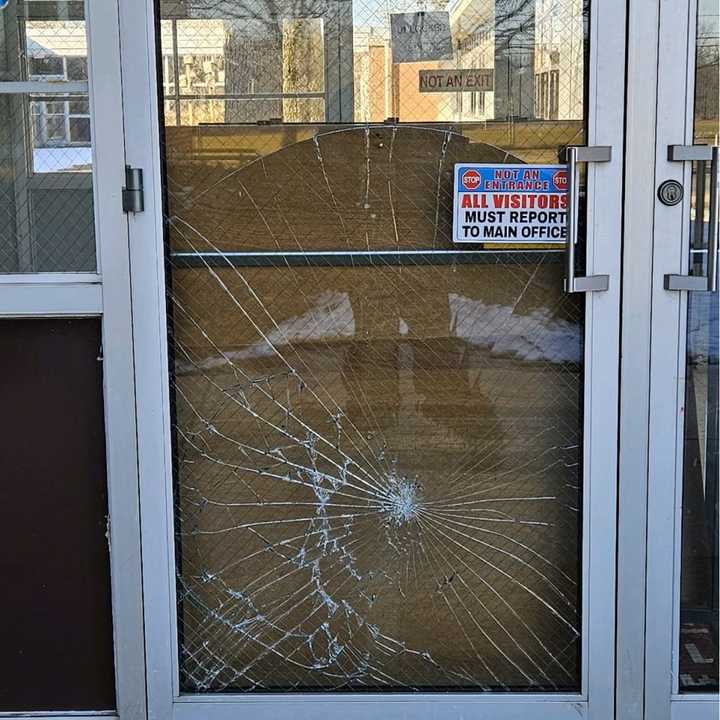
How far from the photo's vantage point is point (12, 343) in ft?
8.25

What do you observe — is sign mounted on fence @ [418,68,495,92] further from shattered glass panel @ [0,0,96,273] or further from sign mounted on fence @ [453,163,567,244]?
shattered glass panel @ [0,0,96,273]

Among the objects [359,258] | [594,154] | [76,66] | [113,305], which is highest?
[76,66]

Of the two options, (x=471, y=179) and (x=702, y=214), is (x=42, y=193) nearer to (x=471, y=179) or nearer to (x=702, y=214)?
(x=471, y=179)

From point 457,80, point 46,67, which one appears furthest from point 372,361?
point 46,67

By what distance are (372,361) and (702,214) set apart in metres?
0.91

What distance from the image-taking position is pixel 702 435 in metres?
2.54

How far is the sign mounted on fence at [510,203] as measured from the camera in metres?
2.47

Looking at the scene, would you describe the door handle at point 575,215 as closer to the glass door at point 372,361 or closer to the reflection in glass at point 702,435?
the glass door at point 372,361

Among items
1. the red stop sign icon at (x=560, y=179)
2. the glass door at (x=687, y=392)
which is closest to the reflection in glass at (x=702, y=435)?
the glass door at (x=687, y=392)

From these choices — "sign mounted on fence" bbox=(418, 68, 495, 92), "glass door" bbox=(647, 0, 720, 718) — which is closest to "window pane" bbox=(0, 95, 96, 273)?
"sign mounted on fence" bbox=(418, 68, 495, 92)

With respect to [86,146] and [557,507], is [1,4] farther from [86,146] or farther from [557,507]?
[557,507]

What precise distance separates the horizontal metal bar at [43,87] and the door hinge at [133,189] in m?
0.23

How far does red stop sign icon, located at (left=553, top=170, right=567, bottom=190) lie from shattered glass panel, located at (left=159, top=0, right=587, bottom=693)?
53 millimetres

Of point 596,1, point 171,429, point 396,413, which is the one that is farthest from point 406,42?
point 171,429
